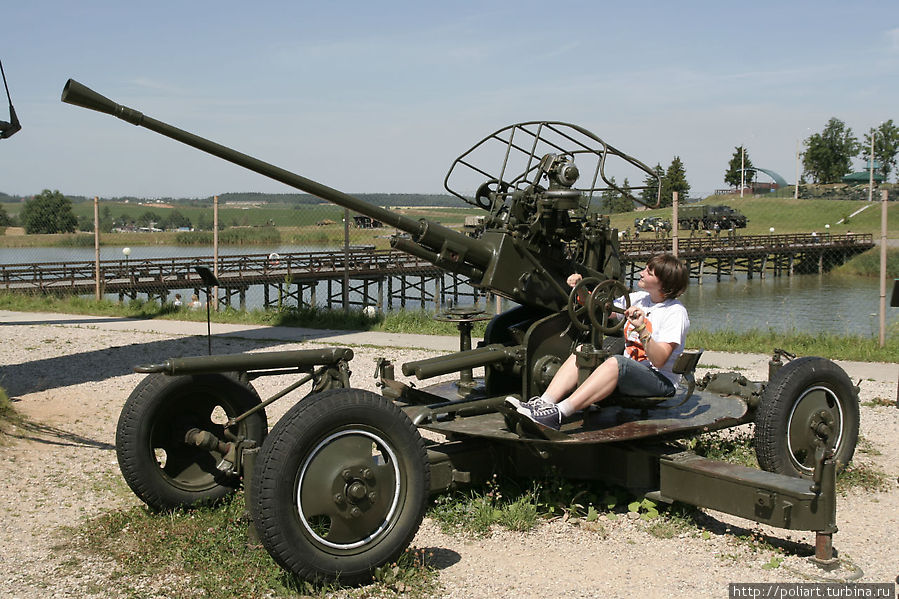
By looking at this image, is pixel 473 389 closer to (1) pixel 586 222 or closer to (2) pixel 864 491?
(1) pixel 586 222

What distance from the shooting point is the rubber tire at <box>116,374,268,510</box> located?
5.16 metres

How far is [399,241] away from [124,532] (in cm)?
240

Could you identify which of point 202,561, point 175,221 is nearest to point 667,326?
point 202,561

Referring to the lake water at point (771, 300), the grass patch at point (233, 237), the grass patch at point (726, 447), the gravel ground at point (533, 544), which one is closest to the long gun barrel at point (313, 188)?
the gravel ground at point (533, 544)

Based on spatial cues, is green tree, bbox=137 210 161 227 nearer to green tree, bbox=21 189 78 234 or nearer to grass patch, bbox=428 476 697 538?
green tree, bbox=21 189 78 234

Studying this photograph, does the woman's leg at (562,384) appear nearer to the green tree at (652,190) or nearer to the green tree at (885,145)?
the green tree at (652,190)

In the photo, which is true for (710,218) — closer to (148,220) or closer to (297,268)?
(297,268)

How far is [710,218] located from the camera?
64375 mm

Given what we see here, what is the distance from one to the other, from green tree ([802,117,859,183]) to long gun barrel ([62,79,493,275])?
101 meters

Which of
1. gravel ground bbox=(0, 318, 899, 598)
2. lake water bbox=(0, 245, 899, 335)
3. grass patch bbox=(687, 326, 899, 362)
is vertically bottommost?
lake water bbox=(0, 245, 899, 335)

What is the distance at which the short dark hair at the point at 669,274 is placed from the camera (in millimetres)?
5707

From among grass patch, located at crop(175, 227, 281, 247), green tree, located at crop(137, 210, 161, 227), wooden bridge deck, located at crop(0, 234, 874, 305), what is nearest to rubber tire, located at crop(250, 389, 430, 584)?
wooden bridge deck, located at crop(0, 234, 874, 305)

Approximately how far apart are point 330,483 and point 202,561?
0.97m

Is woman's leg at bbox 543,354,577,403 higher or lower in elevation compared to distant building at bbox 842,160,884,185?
lower
